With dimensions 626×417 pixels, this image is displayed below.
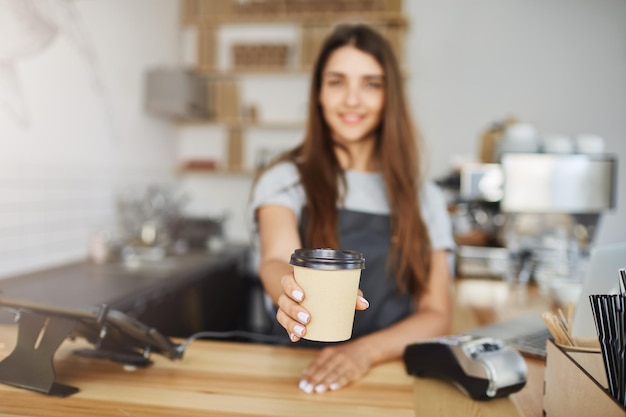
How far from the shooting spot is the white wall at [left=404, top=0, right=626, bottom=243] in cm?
429

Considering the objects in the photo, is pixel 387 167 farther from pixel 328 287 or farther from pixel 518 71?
pixel 518 71

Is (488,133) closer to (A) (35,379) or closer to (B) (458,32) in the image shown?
(B) (458,32)

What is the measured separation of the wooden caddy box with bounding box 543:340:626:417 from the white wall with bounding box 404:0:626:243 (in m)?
3.56

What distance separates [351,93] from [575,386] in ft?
2.93

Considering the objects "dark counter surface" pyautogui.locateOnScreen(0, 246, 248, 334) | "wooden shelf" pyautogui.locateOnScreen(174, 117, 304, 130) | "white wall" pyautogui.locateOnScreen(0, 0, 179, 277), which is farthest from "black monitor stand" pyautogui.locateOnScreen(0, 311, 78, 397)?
"wooden shelf" pyautogui.locateOnScreen(174, 117, 304, 130)

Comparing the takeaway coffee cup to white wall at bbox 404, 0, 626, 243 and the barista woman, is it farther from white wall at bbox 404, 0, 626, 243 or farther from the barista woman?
white wall at bbox 404, 0, 626, 243

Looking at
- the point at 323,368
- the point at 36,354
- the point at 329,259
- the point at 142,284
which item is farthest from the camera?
the point at 142,284

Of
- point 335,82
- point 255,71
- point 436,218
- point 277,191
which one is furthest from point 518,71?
point 277,191

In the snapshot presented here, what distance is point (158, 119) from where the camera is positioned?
411 cm

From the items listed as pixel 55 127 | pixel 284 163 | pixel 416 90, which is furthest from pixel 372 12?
pixel 284 163

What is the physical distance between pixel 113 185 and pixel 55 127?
2.34ft

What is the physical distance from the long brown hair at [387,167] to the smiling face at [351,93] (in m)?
0.02

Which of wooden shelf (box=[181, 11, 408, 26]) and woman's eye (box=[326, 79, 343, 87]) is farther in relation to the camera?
wooden shelf (box=[181, 11, 408, 26])

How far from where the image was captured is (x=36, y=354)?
891 millimetres
